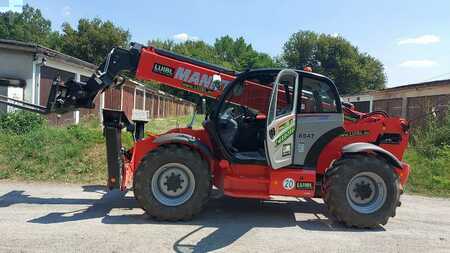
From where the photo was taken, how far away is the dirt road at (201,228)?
6.64 meters

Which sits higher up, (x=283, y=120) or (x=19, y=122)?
(x=283, y=120)

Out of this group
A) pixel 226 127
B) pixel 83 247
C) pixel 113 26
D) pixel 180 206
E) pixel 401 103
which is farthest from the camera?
pixel 113 26

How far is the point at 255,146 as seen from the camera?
8836mm

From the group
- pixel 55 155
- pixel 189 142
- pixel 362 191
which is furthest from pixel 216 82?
pixel 55 155

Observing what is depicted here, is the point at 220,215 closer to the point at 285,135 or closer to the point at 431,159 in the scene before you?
the point at 285,135

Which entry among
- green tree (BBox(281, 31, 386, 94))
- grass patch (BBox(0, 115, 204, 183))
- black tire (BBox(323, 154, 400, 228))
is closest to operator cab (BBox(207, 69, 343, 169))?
black tire (BBox(323, 154, 400, 228))

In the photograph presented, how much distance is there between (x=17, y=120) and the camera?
15.4 metres

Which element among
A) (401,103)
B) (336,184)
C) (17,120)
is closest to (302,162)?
(336,184)

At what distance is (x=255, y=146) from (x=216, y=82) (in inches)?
52.1

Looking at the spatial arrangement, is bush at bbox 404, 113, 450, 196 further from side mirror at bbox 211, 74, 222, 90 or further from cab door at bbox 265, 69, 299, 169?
side mirror at bbox 211, 74, 222, 90

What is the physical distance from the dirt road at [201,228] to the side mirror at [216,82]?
219 centimetres

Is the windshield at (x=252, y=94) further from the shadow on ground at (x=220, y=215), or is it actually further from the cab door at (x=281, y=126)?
the shadow on ground at (x=220, y=215)

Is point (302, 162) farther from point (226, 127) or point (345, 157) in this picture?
point (226, 127)

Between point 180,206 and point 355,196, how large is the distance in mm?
2840
